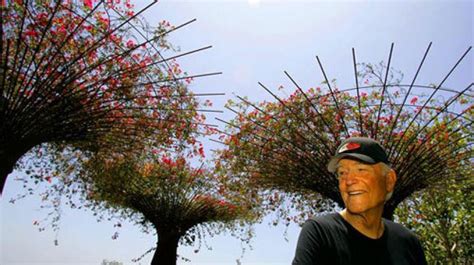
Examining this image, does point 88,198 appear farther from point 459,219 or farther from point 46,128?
point 459,219

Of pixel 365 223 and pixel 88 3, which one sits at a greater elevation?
pixel 88 3

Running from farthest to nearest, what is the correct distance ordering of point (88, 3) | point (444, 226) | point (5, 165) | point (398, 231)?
point (444, 226), point (88, 3), point (5, 165), point (398, 231)

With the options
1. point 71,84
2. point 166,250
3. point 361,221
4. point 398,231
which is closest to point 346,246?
point 361,221

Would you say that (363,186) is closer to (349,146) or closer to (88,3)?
(349,146)

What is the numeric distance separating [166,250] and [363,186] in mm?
9260

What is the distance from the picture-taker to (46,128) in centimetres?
454

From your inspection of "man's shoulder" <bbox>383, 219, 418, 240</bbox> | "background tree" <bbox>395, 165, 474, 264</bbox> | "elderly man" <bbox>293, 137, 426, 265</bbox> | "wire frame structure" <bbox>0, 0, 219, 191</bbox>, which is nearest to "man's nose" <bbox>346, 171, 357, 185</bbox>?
"elderly man" <bbox>293, 137, 426, 265</bbox>

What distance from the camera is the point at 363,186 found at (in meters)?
1.70

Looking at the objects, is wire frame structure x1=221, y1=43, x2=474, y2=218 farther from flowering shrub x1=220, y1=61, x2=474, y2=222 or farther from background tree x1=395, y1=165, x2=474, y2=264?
background tree x1=395, y1=165, x2=474, y2=264

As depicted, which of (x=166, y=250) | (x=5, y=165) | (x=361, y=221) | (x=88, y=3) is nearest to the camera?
(x=361, y=221)

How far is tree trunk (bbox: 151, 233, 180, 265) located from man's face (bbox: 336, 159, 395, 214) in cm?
909

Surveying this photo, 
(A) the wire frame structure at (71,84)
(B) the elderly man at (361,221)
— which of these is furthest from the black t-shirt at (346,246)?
(A) the wire frame structure at (71,84)

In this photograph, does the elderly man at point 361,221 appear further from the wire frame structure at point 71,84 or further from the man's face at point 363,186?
the wire frame structure at point 71,84

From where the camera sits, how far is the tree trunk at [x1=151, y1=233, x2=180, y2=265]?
391 inches
